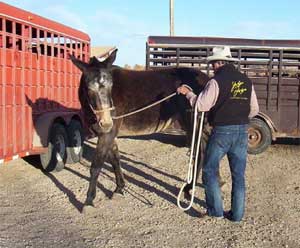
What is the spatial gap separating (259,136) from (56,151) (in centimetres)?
444

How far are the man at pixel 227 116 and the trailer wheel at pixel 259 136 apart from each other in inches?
195

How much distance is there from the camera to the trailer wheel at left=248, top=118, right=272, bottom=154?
10.7 meters

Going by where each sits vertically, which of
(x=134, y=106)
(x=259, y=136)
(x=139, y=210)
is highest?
(x=134, y=106)

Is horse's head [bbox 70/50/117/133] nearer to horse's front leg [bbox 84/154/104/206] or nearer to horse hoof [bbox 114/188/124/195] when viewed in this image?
horse's front leg [bbox 84/154/104/206]

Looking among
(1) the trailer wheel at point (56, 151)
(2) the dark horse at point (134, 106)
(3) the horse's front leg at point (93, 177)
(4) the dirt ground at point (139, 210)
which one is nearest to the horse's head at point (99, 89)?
(2) the dark horse at point (134, 106)

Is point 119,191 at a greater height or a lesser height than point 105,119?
lesser

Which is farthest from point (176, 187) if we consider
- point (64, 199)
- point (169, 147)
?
point (169, 147)

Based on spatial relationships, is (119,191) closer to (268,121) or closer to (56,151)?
(56,151)

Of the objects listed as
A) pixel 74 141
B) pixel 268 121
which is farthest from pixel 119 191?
pixel 268 121

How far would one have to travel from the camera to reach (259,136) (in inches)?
424

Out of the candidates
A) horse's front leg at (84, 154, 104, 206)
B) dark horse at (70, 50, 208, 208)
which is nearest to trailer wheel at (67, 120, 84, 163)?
dark horse at (70, 50, 208, 208)

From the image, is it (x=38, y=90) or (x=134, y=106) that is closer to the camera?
(x=134, y=106)

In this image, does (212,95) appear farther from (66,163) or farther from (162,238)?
(66,163)

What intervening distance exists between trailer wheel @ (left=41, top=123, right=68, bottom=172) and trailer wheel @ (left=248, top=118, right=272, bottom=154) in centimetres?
405
